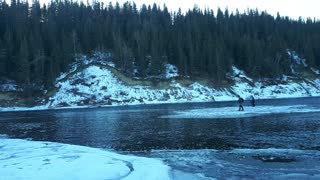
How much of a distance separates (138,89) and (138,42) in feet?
Answer: 95.4

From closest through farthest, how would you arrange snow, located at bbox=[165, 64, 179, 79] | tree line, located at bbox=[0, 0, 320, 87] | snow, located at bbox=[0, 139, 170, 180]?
snow, located at bbox=[0, 139, 170, 180]
tree line, located at bbox=[0, 0, 320, 87]
snow, located at bbox=[165, 64, 179, 79]

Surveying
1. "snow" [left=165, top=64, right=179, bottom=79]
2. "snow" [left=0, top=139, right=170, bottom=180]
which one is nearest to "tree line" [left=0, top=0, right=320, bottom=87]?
"snow" [left=165, top=64, right=179, bottom=79]

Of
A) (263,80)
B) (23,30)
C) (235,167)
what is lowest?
(235,167)

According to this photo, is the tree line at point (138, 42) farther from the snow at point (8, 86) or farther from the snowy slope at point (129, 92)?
the snowy slope at point (129, 92)

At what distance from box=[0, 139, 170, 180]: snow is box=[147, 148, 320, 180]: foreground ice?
156 cm

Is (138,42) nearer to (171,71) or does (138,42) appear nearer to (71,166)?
(171,71)

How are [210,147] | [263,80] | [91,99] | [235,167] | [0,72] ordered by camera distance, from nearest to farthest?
1. [235,167]
2. [210,147]
3. [91,99]
4. [0,72]
5. [263,80]

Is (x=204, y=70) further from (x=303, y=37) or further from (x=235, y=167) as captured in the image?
(x=235, y=167)

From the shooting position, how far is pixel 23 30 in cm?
11988

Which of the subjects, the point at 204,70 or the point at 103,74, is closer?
the point at 103,74

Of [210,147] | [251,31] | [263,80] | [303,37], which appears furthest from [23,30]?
[210,147]

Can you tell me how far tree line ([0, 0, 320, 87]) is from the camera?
105625mm

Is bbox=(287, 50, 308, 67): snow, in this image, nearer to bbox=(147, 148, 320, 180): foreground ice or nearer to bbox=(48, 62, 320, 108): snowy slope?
bbox=(48, 62, 320, 108): snowy slope

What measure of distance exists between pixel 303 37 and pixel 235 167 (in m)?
145
